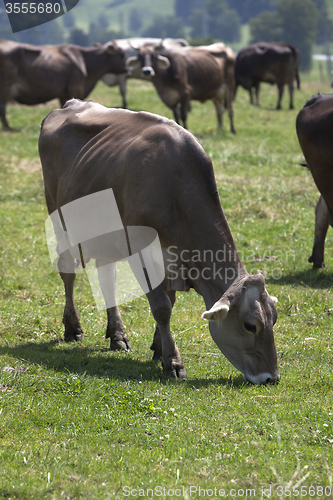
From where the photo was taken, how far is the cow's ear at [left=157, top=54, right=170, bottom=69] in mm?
16062

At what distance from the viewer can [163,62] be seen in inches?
633

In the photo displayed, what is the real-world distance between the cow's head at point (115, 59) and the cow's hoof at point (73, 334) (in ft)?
47.1

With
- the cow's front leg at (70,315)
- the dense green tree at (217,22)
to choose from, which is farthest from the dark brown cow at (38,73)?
the dense green tree at (217,22)

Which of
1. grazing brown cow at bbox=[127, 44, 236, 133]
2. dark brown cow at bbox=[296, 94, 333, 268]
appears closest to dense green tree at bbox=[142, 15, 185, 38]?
grazing brown cow at bbox=[127, 44, 236, 133]

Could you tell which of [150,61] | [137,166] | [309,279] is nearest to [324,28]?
[150,61]

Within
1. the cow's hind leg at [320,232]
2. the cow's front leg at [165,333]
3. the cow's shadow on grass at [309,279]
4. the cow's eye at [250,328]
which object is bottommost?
the cow's shadow on grass at [309,279]

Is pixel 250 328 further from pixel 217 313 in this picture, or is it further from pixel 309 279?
pixel 309 279

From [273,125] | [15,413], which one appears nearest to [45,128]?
[15,413]

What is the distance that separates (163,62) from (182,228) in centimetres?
1220

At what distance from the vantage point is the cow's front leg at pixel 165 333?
5.05 m

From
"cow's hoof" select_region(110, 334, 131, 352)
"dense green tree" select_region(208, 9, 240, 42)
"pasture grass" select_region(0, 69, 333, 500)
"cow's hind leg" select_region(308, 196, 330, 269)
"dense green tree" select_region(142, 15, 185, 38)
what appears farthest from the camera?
"dense green tree" select_region(142, 15, 185, 38)

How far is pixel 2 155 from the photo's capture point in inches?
527

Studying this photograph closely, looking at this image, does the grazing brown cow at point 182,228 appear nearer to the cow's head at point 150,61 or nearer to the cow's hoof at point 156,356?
the cow's hoof at point 156,356

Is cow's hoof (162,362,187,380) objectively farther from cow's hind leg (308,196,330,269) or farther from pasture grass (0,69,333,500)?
cow's hind leg (308,196,330,269)
